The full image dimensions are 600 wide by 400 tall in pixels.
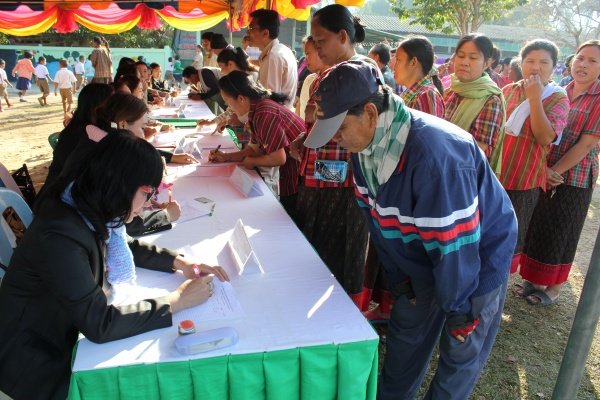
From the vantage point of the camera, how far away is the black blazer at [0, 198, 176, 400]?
104 centimetres

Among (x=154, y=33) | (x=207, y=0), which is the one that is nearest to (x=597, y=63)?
(x=207, y=0)

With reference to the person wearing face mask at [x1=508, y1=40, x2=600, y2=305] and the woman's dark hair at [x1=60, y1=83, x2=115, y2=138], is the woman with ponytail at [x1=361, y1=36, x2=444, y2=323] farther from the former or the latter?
the woman's dark hair at [x1=60, y1=83, x2=115, y2=138]

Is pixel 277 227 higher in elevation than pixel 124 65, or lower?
lower

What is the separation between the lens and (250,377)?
1.04m

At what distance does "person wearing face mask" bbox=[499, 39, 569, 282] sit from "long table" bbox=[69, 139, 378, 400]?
149 centimetres

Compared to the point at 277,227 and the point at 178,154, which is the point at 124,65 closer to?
the point at 178,154

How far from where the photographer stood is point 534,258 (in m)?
2.64

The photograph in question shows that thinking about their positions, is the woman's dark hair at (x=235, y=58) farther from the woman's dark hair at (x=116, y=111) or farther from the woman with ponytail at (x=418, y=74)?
the woman with ponytail at (x=418, y=74)

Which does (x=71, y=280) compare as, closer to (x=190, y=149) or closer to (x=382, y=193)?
(x=382, y=193)

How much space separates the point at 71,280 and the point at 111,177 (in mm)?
264

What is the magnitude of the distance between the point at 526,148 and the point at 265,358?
1.92 metres

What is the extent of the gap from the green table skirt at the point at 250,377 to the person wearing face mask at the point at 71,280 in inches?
4.7

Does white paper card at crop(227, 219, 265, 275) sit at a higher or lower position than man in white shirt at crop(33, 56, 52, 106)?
higher

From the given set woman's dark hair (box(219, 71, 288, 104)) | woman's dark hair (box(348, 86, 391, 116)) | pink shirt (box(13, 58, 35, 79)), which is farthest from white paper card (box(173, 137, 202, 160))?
pink shirt (box(13, 58, 35, 79))
